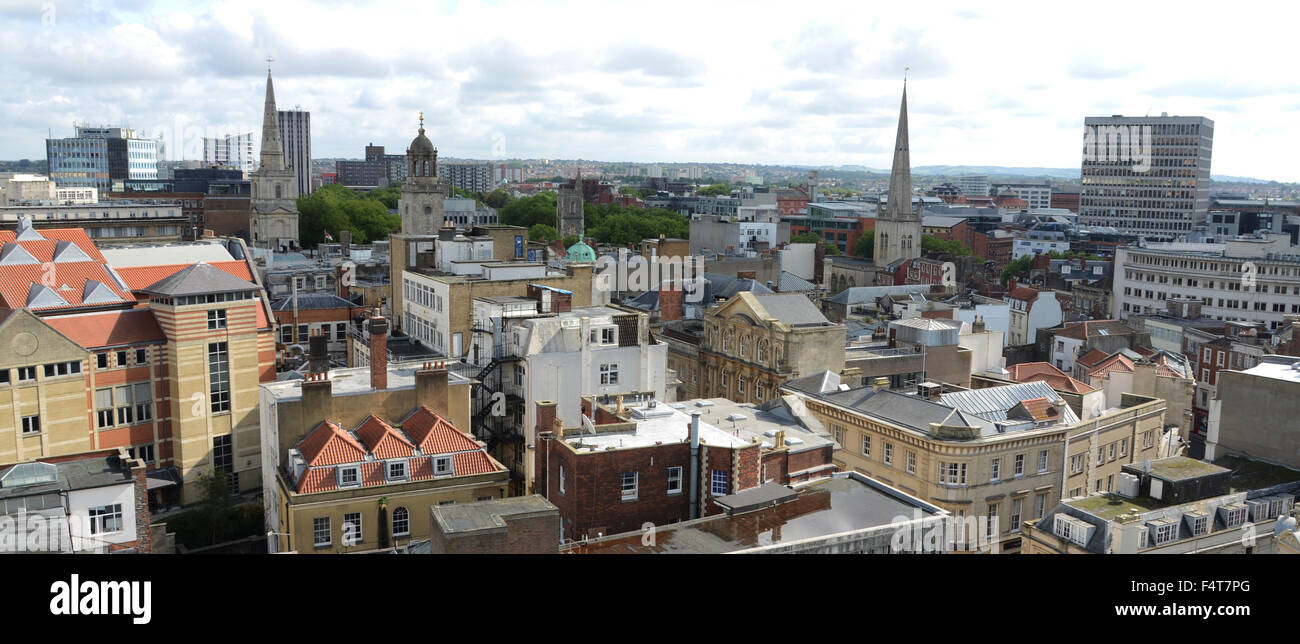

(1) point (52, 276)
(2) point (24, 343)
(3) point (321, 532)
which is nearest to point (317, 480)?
(3) point (321, 532)

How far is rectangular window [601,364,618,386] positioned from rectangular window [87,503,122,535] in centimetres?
1796

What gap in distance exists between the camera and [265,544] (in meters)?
36.6

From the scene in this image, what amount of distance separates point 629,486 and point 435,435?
23.9ft

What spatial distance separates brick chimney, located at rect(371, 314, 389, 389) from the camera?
112ft

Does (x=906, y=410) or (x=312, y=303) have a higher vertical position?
(x=312, y=303)

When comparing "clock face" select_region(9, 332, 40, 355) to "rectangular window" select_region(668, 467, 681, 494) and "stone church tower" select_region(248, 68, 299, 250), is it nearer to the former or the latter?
"rectangular window" select_region(668, 467, 681, 494)

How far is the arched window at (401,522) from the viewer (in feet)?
103

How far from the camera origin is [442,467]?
3203 cm

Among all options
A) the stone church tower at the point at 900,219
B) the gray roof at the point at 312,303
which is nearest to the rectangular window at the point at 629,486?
the gray roof at the point at 312,303

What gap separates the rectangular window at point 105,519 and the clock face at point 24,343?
9937 millimetres

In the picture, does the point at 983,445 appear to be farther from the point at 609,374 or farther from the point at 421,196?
the point at 421,196
